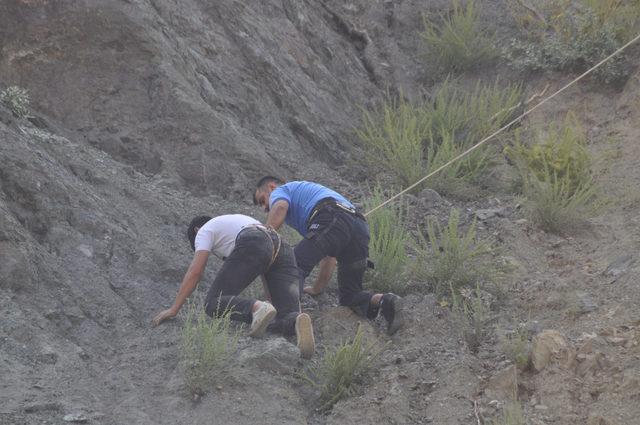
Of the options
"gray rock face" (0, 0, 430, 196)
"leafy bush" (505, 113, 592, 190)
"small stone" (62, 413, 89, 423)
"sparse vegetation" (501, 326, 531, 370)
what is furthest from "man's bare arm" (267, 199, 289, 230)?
"leafy bush" (505, 113, 592, 190)

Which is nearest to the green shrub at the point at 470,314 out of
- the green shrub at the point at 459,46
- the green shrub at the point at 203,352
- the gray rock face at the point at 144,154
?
the gray rock face at the point at 144,154

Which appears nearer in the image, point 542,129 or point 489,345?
point 489,345

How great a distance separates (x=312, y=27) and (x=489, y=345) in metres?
6.31

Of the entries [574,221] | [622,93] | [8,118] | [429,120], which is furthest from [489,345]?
[622,93]

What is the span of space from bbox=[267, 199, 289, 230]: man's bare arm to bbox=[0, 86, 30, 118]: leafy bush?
2321 mm

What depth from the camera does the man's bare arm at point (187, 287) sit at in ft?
21.7

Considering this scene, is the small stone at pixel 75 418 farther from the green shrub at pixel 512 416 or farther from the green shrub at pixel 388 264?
the green shrub at pixel 388 264

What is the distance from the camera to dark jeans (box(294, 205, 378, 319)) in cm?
731

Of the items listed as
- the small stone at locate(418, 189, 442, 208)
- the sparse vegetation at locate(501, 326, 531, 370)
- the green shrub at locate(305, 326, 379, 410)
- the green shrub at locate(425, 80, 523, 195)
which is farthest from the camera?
the green shrub at locate(425, 80, 523, 195)

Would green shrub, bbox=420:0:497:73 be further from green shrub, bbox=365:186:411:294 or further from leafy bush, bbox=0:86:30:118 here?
leafy bush, bbox=0:86:30:118

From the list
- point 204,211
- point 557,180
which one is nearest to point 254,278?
point 204,211

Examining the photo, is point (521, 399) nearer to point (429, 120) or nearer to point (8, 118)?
point (8, 118)

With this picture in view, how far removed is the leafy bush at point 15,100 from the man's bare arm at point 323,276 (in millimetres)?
2659

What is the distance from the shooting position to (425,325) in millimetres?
7188
